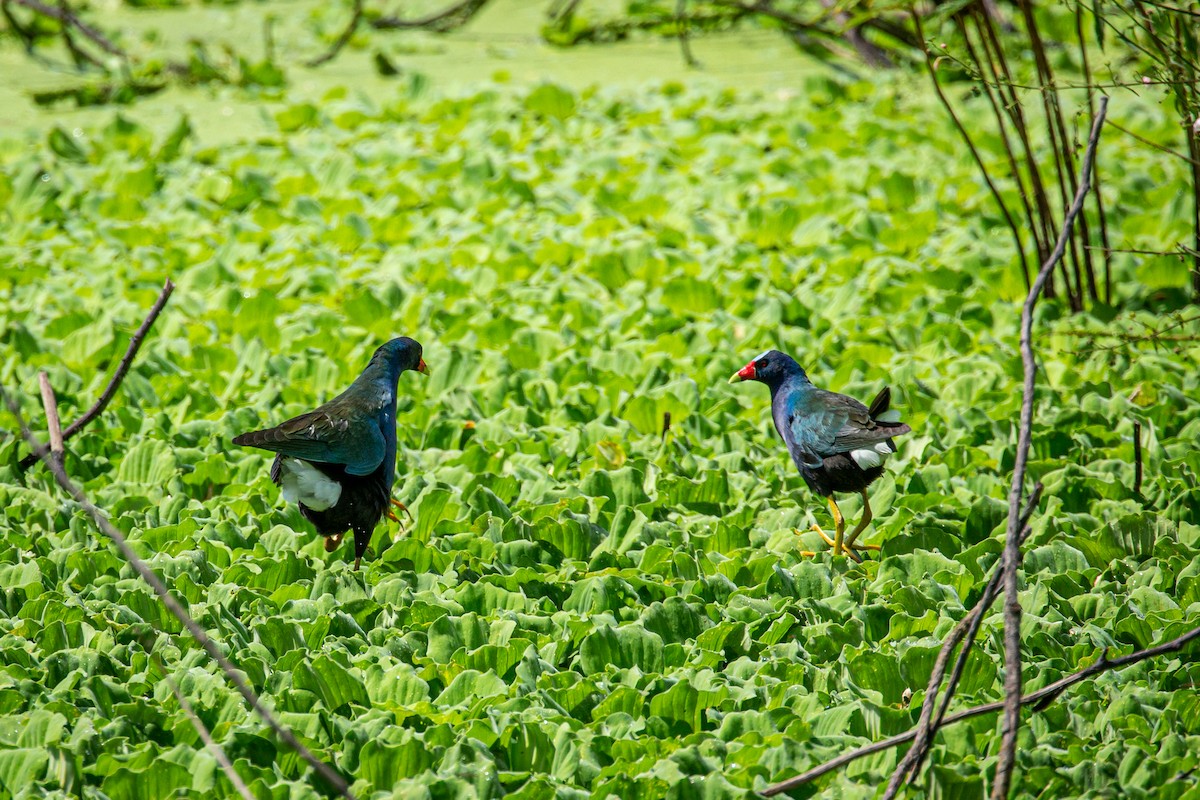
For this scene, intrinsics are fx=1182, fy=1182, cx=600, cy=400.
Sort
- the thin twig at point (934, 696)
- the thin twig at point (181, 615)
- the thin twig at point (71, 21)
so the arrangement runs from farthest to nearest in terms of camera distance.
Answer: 1. the thin twig at point (71, 21)
2. the thin twig at point (934, 696)
3. the thin twig at point (181, 615)

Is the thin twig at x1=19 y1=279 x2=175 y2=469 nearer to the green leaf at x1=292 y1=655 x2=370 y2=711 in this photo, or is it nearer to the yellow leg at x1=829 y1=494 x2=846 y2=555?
the green leaf at x1=292 y1=655 x2=370 y2=711

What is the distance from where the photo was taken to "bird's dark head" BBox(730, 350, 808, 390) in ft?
11.2

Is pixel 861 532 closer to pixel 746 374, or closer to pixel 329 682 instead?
pixel 746 374

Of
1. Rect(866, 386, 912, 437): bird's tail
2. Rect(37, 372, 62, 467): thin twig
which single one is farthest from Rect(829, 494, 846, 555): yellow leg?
Rect(37, 372, 62, 467): thin twig

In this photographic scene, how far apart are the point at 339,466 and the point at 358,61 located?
18.9 feet

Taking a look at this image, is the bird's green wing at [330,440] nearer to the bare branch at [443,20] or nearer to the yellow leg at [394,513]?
the yellow leg at [394,513]

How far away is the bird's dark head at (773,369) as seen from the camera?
3406 millimetres

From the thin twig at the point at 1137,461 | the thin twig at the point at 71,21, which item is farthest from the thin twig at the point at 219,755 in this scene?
the thin twig at the point at 71,21

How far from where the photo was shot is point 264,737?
87.5 inches

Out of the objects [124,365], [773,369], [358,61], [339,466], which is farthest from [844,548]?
[358,61]

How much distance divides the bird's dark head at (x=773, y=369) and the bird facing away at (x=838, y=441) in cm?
8

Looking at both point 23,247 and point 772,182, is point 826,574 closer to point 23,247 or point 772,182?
point 772,182

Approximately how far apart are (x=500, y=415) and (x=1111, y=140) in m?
4.15

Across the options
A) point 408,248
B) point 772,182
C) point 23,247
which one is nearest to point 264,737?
point 408,248
